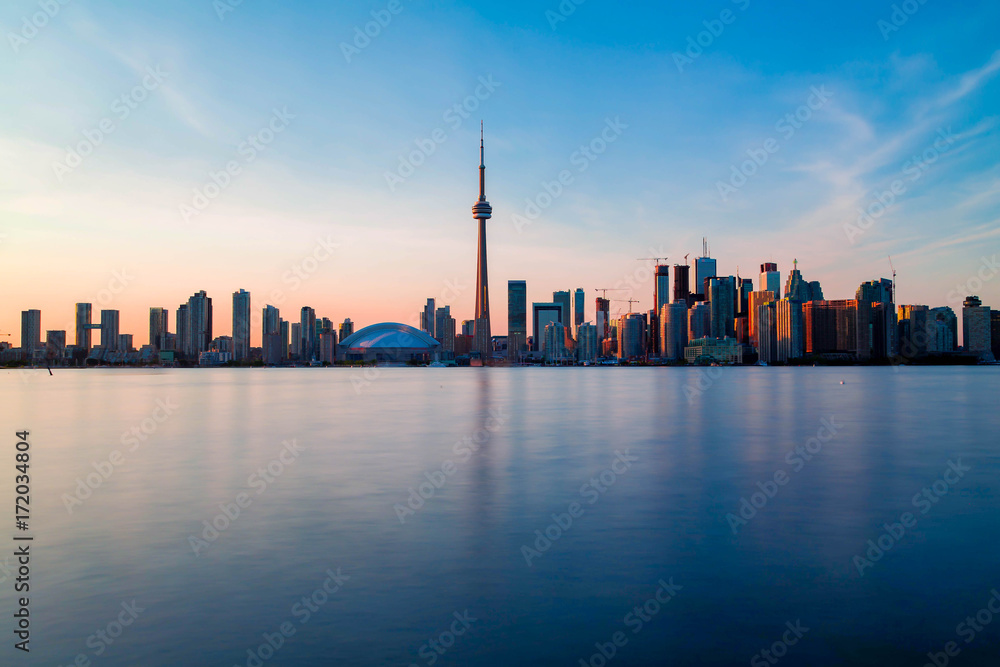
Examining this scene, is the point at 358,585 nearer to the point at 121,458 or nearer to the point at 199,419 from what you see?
the point at 121,458

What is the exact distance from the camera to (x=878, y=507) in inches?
819

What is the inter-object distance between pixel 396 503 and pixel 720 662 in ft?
43.3

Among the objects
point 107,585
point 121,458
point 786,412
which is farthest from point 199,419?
point 786,412

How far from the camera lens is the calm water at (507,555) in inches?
430

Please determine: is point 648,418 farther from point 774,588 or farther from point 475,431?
point 774,588

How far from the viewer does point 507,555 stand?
15672mm

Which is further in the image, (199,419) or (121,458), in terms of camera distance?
(199,419)

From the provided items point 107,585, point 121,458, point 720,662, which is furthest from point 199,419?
point 720,662

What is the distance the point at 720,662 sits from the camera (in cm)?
1018

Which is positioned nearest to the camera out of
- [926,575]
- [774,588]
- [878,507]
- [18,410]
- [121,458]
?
[774,588]

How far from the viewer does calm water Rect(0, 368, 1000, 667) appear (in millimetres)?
10914

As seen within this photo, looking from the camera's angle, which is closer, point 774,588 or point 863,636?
point 863,636

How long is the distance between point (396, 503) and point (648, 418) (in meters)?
36.0

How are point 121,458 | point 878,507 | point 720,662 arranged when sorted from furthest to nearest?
1. point 121,458
2. point 878,507
3. point 720,662
